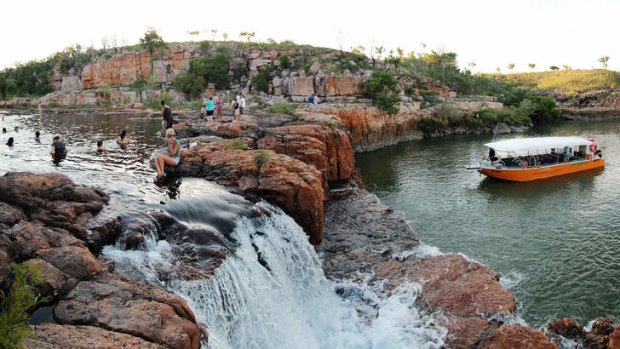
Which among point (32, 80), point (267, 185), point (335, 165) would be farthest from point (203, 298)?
point (32, 80)

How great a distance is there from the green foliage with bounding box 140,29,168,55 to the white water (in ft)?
219

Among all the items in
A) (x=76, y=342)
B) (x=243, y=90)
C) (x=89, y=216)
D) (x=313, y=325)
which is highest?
(x=243, y=90)

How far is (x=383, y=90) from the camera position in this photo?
5259cm

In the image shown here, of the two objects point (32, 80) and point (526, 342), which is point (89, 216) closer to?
point (526, 342)

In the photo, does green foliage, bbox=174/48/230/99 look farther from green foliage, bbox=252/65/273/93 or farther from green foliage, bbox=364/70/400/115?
green foliage, bbox=364/70/400/115

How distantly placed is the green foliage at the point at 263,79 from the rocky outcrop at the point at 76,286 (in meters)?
51.8

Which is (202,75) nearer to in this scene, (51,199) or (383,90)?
(383,90)

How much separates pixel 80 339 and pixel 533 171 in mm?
30578

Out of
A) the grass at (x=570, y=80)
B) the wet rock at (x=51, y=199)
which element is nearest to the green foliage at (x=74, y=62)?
the wet rock at (x=51, y=199)

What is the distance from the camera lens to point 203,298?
31.7ft

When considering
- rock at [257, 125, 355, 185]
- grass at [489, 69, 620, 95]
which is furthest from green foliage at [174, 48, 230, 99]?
grass at [489, 69, 620, 95]

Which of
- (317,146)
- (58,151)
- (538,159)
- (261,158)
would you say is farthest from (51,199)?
(538,159)

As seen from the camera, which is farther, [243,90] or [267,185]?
[243,90]

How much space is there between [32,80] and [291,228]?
84399mm
